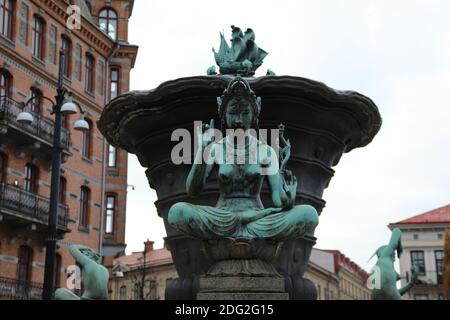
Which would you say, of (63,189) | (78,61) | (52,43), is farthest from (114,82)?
(63,189)

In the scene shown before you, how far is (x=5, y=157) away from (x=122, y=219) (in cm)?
1115

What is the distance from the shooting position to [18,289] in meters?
26.8

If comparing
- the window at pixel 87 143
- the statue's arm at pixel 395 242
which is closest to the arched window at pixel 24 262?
the window at pixel 87 143

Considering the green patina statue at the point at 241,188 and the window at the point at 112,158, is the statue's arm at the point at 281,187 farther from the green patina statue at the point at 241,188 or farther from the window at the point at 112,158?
the window at the point at 112,158

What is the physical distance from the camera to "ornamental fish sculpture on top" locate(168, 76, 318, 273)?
579 cm

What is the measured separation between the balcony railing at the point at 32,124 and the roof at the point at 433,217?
4301 cm

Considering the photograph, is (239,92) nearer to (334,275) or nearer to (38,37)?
(38,37)

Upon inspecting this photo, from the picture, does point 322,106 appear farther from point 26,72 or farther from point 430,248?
point 430,248

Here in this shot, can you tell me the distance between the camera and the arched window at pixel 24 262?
1105 inches

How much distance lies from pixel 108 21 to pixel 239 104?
34272 mm

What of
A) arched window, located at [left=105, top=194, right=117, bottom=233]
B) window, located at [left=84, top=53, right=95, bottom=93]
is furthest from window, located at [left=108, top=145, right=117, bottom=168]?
window, located at [left=84, top=53, right=95, bottom=93]

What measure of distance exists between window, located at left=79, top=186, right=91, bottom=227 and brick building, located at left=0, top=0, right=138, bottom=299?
5 centimetres

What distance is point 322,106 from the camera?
7.32m
